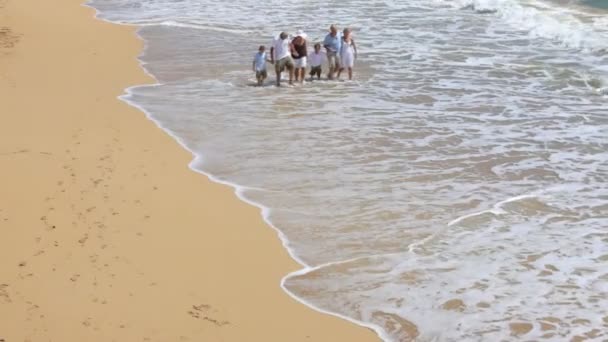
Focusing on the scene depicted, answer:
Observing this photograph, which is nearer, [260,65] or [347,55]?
[260,65]

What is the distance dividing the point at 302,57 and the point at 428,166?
21.6 feet

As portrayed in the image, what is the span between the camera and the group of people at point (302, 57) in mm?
17312

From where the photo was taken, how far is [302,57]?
Result: 1753cm

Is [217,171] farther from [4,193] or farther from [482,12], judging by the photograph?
[482,12]

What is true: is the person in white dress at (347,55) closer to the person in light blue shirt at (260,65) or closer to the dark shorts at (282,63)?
the dark shorts at (282,63)

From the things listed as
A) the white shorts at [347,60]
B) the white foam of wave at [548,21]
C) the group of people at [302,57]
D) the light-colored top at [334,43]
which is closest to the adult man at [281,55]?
the group of people at [302,57]

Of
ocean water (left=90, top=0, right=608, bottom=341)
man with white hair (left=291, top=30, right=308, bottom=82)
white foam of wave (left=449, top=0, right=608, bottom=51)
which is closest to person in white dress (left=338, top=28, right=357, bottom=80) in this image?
ocean water (left=90, top=0, right=608, bottom=341)

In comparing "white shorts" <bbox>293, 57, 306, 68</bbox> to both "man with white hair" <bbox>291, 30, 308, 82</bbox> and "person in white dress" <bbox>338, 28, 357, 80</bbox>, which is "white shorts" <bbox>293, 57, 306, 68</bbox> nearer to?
"man with white hair" <bbox>291, 30, 308, 82</bbox>

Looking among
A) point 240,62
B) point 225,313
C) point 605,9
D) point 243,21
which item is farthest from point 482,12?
point 225,313

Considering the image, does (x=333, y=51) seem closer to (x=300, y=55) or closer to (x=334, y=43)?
(x=334, y=43)

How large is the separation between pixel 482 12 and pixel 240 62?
10286 mm

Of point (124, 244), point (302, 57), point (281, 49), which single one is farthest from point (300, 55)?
point (124, 244)

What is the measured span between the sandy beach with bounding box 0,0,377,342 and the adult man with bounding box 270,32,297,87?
3627 millimetres

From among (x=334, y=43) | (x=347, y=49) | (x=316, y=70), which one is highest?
(x=334, y=43)
